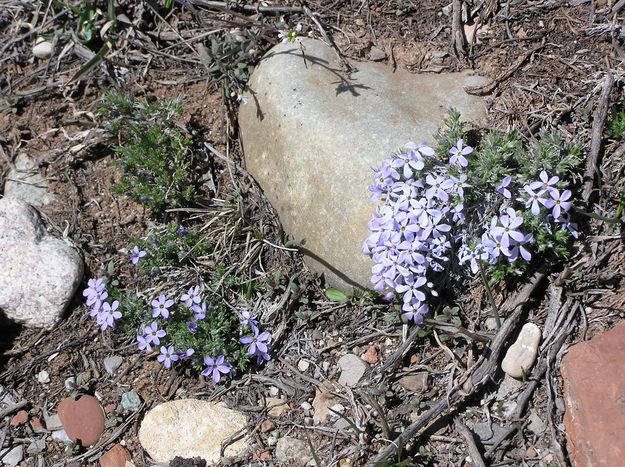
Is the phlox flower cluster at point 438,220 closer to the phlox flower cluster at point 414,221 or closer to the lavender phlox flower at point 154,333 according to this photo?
the phlox flower cluster at point 414,221

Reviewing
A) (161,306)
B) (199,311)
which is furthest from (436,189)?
(161,306)

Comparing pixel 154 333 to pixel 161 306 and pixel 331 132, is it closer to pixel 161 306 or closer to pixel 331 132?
pixel 161 306

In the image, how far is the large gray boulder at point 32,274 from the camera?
15.6ft

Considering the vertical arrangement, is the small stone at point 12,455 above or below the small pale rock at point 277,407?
below

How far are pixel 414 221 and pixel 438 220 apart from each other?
15 centimetres

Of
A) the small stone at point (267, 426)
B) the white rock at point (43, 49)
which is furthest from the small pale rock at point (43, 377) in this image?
the white rock at point (43, 49)

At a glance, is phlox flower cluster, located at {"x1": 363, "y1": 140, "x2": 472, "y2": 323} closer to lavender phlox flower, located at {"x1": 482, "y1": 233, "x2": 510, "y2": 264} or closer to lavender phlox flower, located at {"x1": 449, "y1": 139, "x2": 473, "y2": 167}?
lavender phlox flower, located at {"x1": 449, "y1": 139, "x2": 473, "y2": 167}

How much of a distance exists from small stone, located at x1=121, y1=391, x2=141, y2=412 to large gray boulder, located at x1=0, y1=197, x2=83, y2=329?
0.79m

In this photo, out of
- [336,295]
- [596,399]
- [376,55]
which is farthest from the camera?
[376,55]

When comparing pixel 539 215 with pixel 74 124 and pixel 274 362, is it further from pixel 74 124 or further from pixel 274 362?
pixel 74 124

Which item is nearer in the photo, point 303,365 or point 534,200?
point 534,200

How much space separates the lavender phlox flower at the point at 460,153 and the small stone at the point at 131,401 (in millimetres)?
2637

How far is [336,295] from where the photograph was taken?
4.69 m

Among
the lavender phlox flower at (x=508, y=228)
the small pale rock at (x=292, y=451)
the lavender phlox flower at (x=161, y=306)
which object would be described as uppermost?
the lavender phlox flower at (x=508, y=228)
